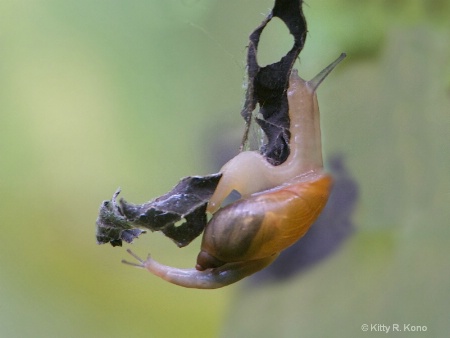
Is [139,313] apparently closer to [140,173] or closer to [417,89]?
[140,173]

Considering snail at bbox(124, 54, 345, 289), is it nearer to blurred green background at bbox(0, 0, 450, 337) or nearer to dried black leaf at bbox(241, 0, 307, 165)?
dried black leaf at bbox(241, 0, 307, 165)

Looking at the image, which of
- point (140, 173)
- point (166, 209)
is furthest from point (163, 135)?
point (166, 209)

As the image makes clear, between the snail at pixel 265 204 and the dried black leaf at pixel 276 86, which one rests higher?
the dried black leaf at pixel 276 86

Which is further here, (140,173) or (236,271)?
(140,173)

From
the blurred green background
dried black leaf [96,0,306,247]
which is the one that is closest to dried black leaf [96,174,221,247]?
dried black leaf [96,0,306,247]

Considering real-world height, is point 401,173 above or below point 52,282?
above

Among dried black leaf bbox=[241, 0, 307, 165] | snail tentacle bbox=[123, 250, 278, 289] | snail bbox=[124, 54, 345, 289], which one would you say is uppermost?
dried black leaf bbox=[241, 0, 307, 165]

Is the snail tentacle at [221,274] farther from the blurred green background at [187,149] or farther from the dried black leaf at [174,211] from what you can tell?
the blurred green background at [187,149]

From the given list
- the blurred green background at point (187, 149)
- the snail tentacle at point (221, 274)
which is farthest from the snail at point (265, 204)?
the blurred green background at point (187, 149)
